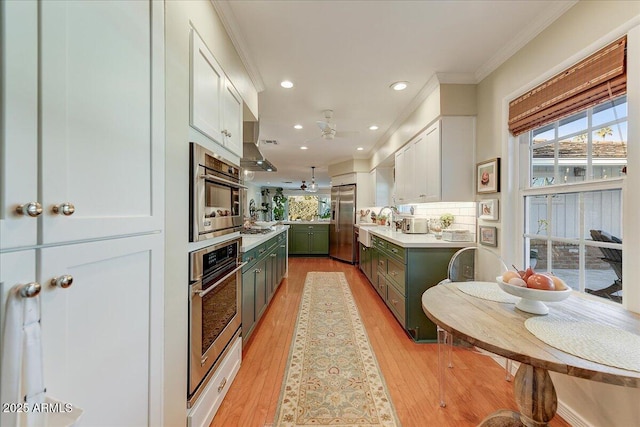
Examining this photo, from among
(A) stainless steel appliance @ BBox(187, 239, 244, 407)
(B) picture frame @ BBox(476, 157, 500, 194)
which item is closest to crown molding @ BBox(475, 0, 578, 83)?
(B) picture frame @ BBox(476, 157, 500, 194)

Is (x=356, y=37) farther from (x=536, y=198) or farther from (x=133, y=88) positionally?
(x=536, y=198)

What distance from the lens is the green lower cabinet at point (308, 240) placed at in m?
7.26

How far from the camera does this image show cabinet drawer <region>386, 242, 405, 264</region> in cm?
267

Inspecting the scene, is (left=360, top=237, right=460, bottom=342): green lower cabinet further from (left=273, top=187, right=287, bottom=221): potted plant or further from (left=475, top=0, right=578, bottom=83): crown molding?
(left=273, top=187, right=287, bottom=221): potted plant

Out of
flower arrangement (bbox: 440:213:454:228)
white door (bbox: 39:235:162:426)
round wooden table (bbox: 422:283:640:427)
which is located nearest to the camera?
white door (bbox: 39:235:162:426)

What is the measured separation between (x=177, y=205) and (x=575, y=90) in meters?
2.31

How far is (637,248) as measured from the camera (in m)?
1.28

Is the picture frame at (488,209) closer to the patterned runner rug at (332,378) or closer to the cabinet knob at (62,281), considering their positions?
the patterned runner rug at (332,378)

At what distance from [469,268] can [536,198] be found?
2.81ft

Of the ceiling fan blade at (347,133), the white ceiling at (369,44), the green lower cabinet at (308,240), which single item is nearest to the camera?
the white ceiling at (369,44)

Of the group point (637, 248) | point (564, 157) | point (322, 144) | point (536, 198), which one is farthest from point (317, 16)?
point (322, 144)

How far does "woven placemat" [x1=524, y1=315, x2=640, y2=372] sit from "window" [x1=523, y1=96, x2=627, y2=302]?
1.99 ft

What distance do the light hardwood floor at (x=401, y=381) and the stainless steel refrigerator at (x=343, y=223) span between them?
3.37 metres

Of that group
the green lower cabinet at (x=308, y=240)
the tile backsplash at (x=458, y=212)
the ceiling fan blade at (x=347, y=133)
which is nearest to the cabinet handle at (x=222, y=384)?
the tile backsplash at (x=458, y=212)
